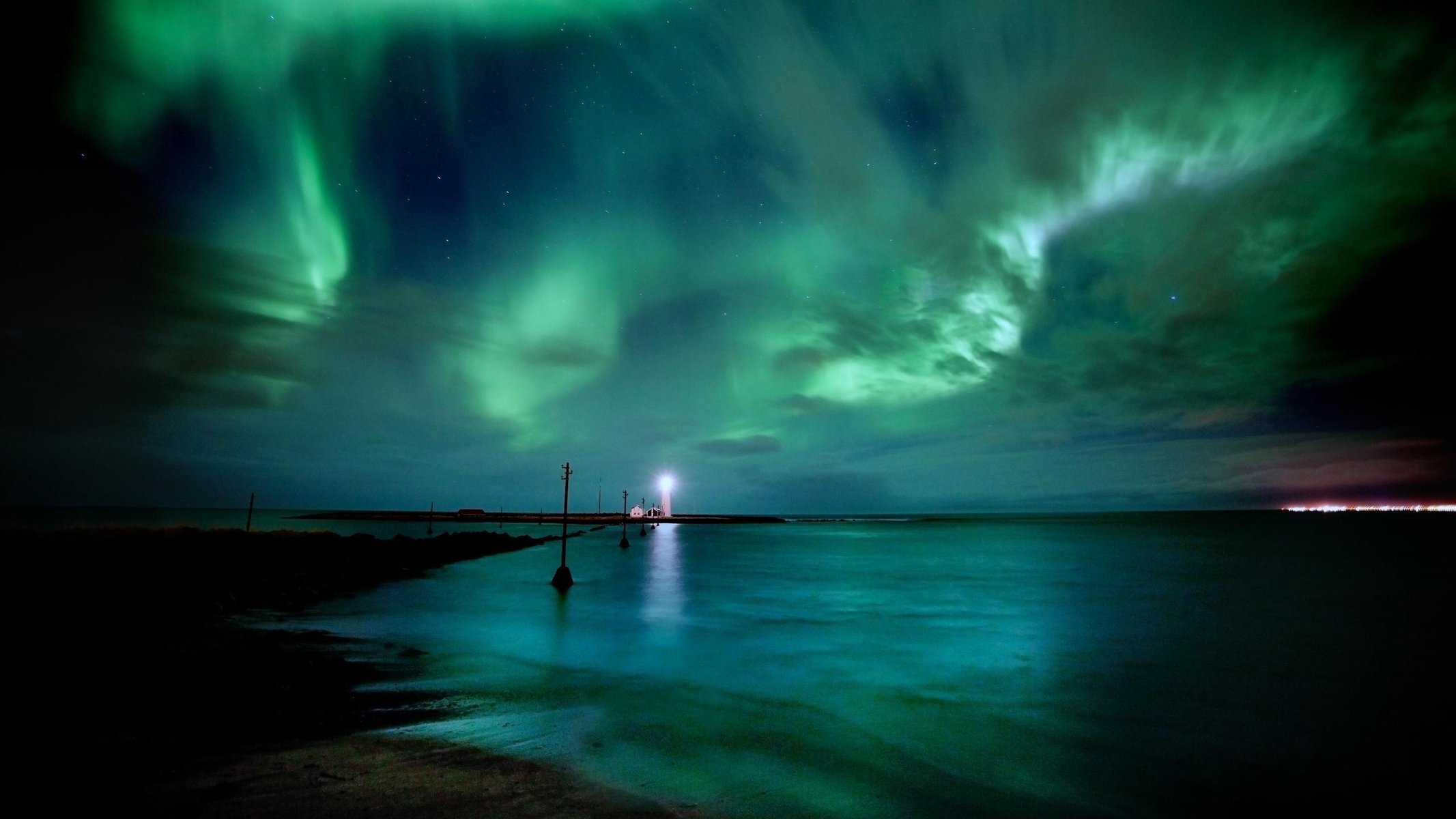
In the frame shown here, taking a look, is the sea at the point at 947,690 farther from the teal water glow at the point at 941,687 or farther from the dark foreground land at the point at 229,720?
the dark foreground land at the point at 229,720

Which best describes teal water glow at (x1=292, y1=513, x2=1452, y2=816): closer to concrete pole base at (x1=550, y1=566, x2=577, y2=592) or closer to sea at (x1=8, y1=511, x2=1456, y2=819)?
sea at (x1=8, y1=511, x2=1456, y2=819)

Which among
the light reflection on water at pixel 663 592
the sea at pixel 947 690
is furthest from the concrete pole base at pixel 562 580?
the light reflection on water at pixel 663 592

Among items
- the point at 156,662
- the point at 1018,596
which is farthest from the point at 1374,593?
the point at 156,662

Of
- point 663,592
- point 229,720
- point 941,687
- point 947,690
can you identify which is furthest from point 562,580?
point 229,720

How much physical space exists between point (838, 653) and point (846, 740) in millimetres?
10948

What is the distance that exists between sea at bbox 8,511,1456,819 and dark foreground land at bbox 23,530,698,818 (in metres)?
1.20

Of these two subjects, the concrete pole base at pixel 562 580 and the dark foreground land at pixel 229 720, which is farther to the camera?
the concrete pole base at pixel 562 580

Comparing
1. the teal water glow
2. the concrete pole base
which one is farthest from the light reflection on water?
the concrete pole base

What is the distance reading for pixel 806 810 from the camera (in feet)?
32.3

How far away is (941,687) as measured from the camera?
19.9 metres

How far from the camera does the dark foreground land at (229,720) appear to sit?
858 cm

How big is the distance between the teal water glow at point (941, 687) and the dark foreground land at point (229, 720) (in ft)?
4.79

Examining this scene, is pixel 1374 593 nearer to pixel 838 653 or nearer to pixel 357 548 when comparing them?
pixel 838 653

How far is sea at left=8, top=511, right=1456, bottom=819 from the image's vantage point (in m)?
11.7
